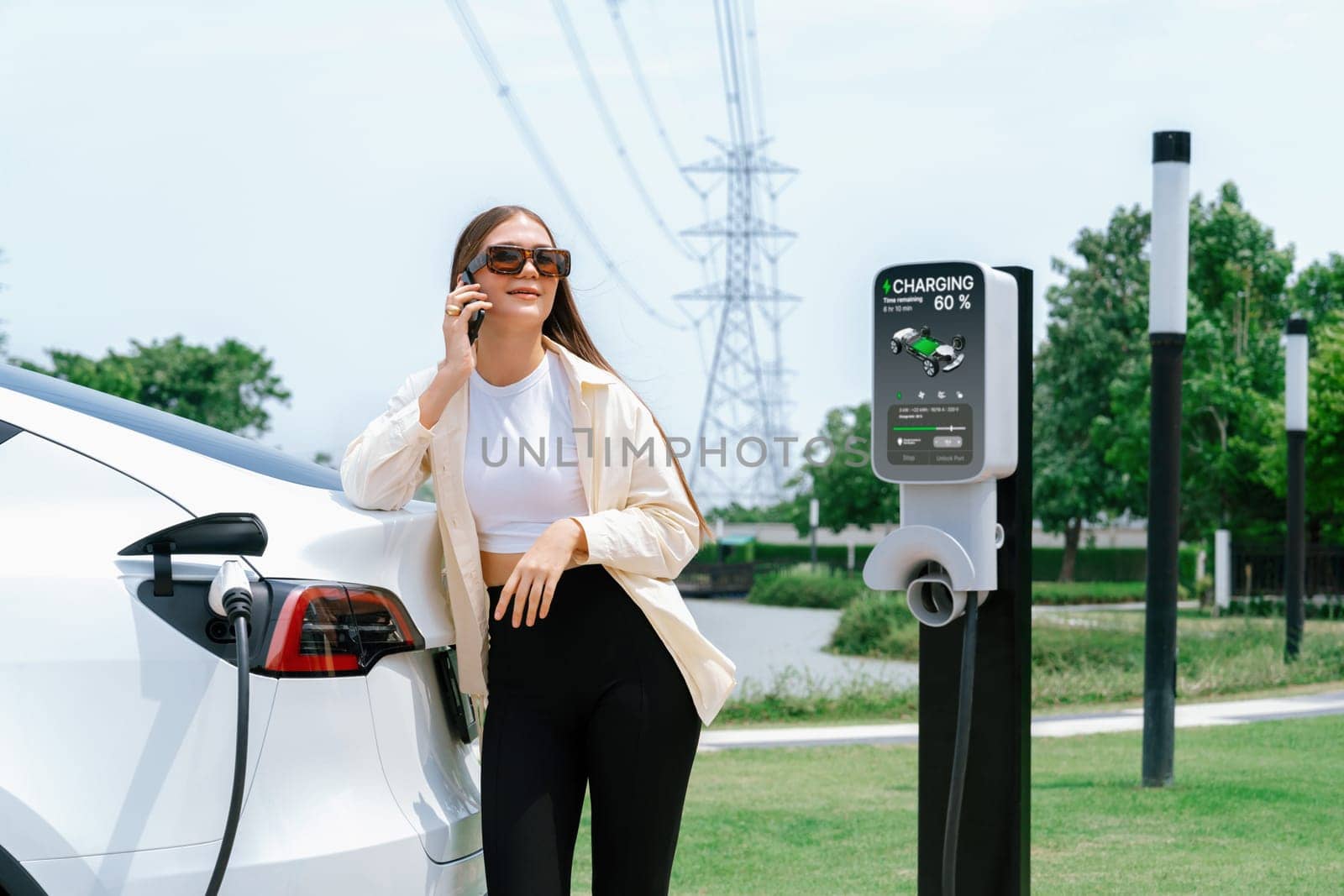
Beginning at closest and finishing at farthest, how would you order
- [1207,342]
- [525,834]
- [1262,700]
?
[525,834]
[1262,700]
[1207,342]

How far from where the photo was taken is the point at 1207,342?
3334cm

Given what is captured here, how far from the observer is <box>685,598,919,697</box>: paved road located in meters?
14.6

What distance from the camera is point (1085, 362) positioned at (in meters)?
44.7

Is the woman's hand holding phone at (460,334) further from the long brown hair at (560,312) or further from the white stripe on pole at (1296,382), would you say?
the white stripe on pole at (1296,382)

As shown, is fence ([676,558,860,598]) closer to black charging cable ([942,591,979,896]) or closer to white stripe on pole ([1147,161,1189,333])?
white stripe on pole ([1147,161,1189,333])

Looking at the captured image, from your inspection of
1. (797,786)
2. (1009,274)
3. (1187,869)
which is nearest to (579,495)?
(1009,274)

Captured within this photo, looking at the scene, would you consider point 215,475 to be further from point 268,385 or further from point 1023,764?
point 268,385

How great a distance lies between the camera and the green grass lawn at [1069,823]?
5.76 metres

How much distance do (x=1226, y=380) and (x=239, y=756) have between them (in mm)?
33246

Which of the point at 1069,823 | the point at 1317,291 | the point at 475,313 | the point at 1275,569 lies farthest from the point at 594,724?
the point at 1317,291

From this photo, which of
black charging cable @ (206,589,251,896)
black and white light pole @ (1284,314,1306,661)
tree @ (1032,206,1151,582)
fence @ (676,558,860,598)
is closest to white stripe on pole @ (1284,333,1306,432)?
black and white light pole @ (1284,314,1306,661)

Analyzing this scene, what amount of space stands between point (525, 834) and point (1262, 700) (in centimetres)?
1147

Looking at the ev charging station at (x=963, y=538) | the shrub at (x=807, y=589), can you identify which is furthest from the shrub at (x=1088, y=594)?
the ev charging station at (x=963, y=538)

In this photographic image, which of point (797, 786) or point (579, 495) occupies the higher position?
point (579, 495)
